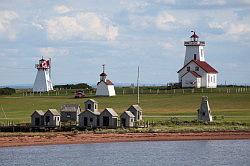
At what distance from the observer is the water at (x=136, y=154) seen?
56.4 meters

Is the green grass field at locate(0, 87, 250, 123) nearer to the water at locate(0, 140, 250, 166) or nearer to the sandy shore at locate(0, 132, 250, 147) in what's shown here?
the sandy shore at locate(0, 132, 250, 147)

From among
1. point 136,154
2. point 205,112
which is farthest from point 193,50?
point 136,154

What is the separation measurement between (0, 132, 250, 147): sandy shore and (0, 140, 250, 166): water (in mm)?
1340

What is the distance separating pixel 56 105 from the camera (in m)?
101

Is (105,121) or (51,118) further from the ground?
(51,118)

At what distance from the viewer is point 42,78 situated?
14112 centimetres

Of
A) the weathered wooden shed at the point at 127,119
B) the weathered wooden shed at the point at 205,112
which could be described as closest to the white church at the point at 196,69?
the weathered wooden shed at the point at 205,112

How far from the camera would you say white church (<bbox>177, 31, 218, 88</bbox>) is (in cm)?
12038

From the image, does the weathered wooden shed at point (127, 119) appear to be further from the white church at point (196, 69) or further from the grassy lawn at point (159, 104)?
the white church at point (196, 69)

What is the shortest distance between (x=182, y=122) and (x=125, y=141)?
8.30 metres

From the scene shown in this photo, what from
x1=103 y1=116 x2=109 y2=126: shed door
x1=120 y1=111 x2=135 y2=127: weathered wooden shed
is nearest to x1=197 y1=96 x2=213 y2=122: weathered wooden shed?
x1=120 y1=111 x2=135 y2=127: weathered wooden shed

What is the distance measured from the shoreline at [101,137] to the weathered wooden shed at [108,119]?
2.71 meters

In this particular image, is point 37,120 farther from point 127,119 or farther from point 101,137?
point 127,119

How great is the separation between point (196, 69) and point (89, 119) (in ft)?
159
